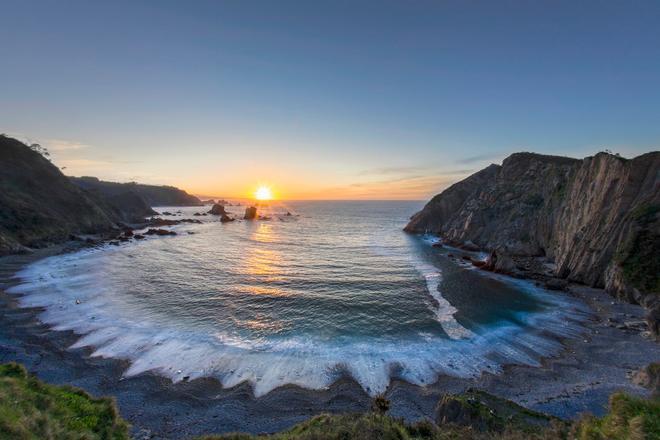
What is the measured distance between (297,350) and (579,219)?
51.8 metres

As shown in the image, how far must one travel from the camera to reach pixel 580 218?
171ft

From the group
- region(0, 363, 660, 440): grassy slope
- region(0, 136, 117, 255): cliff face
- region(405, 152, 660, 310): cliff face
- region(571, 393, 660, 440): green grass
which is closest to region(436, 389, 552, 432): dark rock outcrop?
region(0, 363, 660, 440): grassy slope

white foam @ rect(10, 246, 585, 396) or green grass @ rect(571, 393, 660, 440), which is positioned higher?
green grass @ rect(571, 393, 660, 440)

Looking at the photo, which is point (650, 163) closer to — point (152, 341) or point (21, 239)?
point (152, 341)

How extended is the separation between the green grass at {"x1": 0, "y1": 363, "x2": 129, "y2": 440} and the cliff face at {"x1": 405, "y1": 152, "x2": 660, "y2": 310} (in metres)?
48.0

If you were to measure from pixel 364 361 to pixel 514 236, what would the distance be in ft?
198

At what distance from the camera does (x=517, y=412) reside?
1551 centimetres

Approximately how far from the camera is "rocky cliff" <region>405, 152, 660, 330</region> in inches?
1510

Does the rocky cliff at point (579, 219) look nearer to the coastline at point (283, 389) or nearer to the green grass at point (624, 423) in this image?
the coastline at point (283, 389)

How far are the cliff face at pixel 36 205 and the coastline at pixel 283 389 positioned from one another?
51542 millimetres

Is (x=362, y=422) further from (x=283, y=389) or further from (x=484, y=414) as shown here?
(x=283, y=389)

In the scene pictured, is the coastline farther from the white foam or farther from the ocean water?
the ocean water

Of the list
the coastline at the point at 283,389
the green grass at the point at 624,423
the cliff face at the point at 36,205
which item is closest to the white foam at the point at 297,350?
the coastline at the point at 283,389

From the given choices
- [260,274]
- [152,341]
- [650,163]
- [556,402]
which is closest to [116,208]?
[260,274]
